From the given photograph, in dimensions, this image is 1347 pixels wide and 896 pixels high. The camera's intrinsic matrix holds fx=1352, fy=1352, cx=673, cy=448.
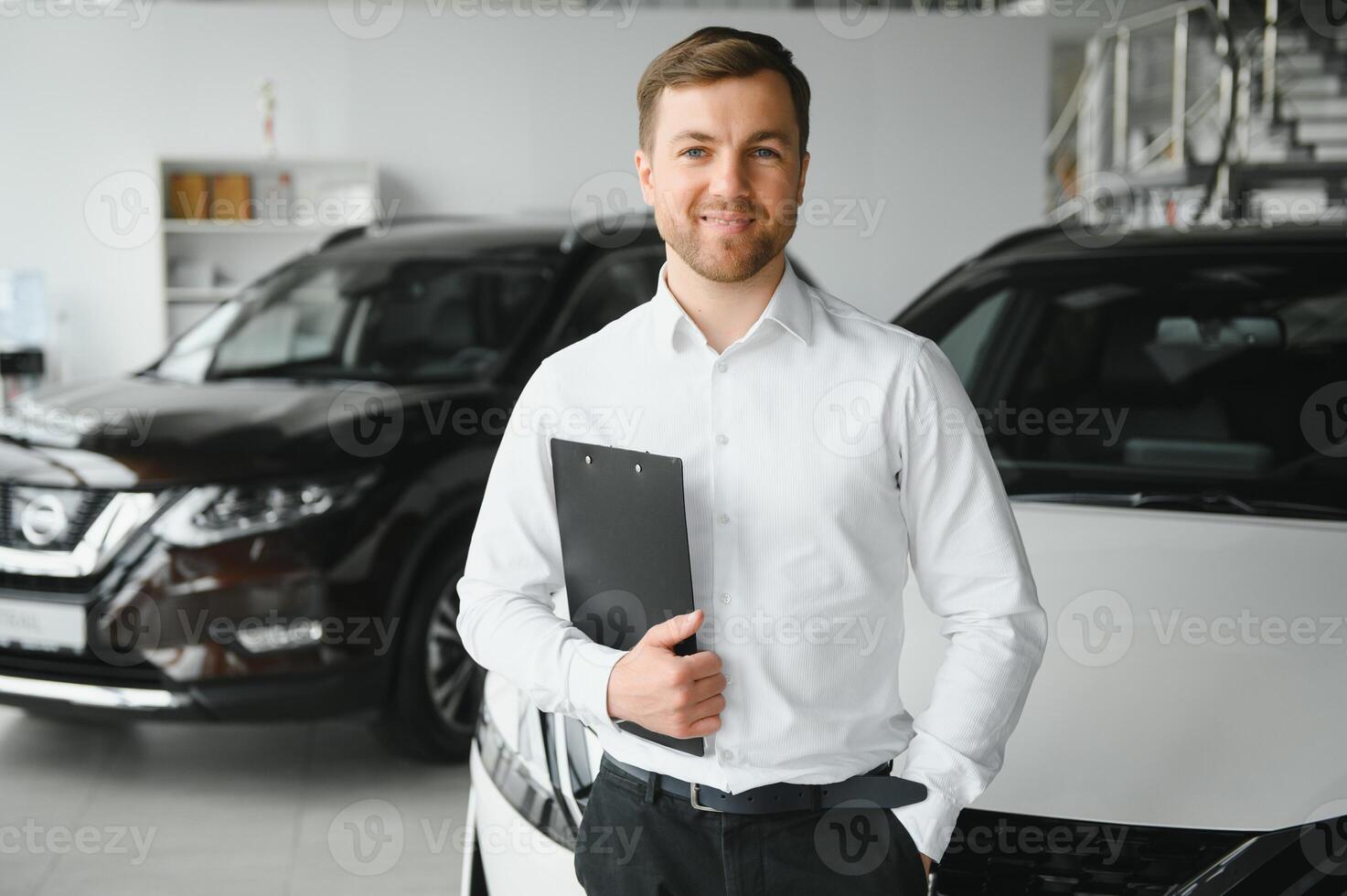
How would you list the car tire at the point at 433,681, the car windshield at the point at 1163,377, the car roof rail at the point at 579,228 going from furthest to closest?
the car roof rail at the point at 579,228 < the car tire at the point at 433,681 < the car windshield at the point at 1163,377

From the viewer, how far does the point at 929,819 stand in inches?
46.1

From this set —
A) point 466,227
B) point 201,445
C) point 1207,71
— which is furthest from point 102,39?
point 1207,71

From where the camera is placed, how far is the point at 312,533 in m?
3.02

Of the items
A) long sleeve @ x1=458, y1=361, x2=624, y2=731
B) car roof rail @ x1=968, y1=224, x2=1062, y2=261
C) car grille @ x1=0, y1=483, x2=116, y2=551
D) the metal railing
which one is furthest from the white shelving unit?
long sleeve @ x1=458, y1=361, x2=624, y2=731

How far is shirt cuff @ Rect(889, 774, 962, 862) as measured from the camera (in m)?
1.17

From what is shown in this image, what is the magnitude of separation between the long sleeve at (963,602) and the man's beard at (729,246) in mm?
170

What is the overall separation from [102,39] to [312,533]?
6248 mm

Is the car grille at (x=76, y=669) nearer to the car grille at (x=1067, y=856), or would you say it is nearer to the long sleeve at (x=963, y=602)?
the car grille at (x=1067, y=856)

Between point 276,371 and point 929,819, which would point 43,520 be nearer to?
point 276,371

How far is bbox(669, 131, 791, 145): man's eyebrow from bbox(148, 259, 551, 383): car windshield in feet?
7.96

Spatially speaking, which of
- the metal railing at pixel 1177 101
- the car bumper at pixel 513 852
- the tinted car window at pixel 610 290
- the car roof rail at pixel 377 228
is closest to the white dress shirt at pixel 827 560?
the car bumper at pixel 513 852

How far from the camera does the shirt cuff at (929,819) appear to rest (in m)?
1.17

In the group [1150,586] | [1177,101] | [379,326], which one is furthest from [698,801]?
[1177,101]

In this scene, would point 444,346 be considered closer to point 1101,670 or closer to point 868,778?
point 1101,670
